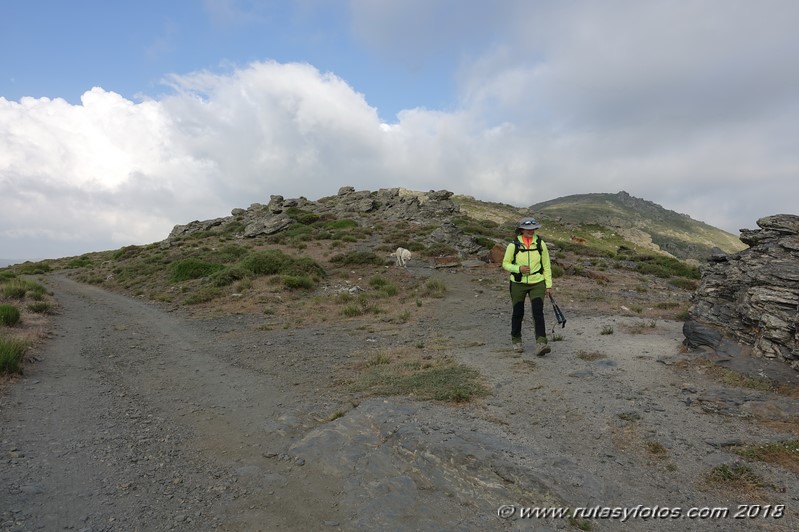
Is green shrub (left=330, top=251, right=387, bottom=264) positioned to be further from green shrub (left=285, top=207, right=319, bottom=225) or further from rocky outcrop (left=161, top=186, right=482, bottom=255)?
green shrub (left=285, top=207, right=319, bottom=225)

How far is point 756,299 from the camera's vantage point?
741cm

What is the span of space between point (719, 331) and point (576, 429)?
4.69 metres

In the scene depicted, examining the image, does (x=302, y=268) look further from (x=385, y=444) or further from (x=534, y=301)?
(x=385, y=444)

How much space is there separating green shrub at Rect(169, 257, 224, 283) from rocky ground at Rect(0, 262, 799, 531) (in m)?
13.9

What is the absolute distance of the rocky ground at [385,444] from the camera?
3.90 m

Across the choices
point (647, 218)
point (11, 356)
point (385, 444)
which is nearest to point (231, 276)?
point (11, 356)

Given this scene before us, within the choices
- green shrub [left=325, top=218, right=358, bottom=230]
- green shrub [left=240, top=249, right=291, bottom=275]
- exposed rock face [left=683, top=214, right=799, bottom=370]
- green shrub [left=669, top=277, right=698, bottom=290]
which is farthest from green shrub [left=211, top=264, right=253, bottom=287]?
green shrub [left=669, top=277, right=698, bottom=290]

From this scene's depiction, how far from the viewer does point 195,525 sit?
384cm

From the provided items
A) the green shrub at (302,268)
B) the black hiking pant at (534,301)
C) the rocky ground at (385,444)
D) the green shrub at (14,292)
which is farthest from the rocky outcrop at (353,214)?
the rocky ground at (385,444)

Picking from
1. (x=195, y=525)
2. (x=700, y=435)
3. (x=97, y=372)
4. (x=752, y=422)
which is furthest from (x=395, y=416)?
(x=97, y=372)

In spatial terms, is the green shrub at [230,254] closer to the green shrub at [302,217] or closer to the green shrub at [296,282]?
the green shrub at [296,282]

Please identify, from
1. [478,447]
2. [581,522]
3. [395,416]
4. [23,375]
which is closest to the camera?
[581,522]

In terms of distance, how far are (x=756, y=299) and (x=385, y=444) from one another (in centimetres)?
674

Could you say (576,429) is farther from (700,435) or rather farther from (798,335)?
(798,335)
